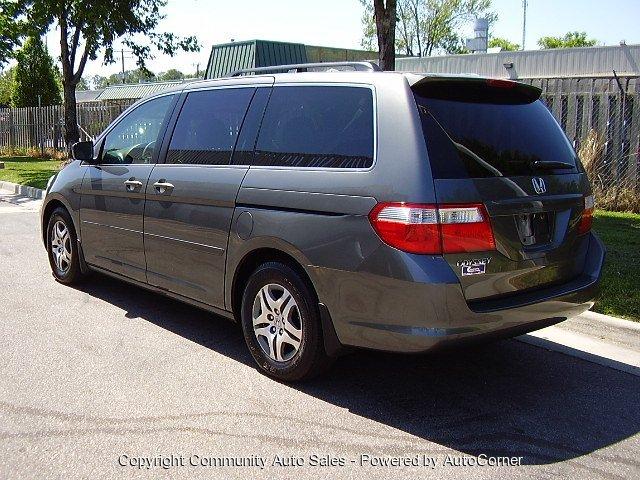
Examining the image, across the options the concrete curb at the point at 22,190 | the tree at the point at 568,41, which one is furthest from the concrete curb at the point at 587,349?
the tree at the point at 568,41

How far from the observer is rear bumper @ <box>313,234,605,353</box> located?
3.48 metres

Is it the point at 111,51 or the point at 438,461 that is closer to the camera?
the point at 438,461

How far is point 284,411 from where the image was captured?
3898 mm

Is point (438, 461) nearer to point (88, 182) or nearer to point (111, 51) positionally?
point (88, 182)

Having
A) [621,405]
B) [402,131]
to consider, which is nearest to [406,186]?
[402,131]

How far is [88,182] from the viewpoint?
6.12m

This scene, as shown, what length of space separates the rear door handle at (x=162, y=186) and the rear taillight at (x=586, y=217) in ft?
9.39

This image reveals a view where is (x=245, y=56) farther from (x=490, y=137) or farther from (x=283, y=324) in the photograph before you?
(x=490, y=137)

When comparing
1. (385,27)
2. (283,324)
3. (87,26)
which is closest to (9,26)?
(87,26)

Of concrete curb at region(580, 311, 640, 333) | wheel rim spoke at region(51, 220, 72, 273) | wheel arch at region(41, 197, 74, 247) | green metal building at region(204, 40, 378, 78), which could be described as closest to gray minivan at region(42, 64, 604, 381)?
concrete curb at region(580, 311, 640, 333)

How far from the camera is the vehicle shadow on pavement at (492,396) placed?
359 centimetres

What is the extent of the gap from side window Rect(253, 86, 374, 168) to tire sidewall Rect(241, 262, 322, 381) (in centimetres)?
69

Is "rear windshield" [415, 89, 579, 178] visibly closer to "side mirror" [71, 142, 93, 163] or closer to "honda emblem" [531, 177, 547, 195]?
"honda emblem" [531, 177, 547, 195]

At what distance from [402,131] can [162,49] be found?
819 inches
